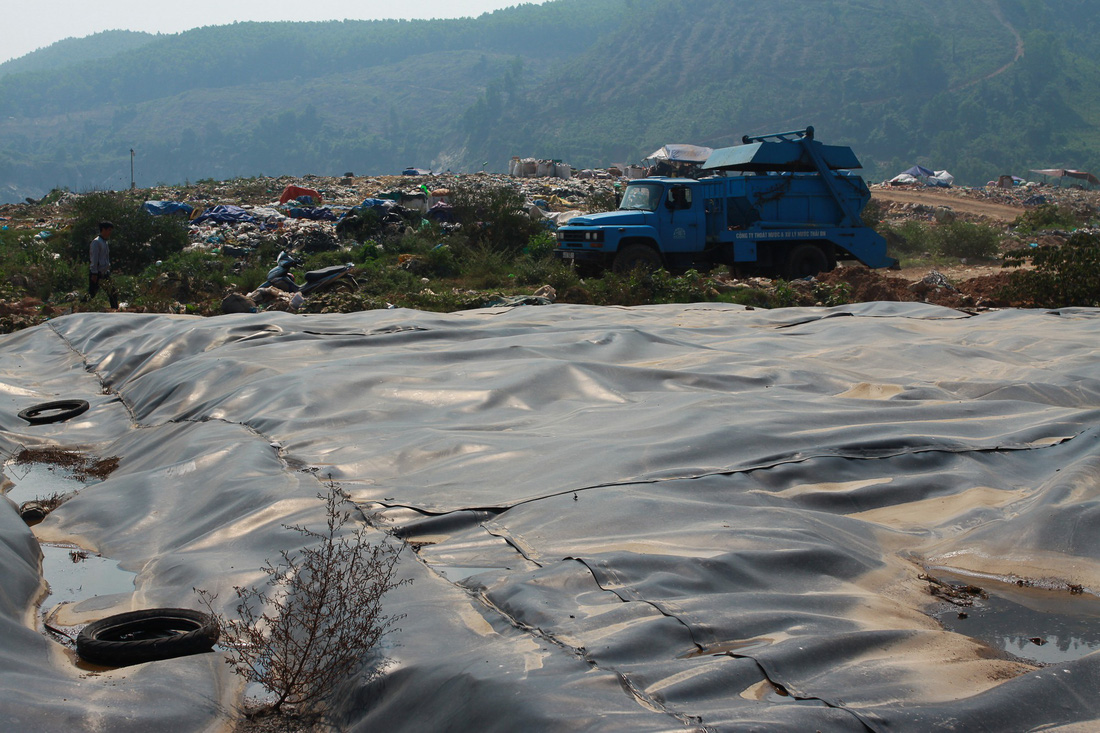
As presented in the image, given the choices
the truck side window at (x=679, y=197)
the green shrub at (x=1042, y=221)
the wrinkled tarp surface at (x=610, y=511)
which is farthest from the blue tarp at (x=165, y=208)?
the green shrub at (x=1042, y=221)

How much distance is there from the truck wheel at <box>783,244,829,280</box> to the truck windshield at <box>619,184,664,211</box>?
2797 mm

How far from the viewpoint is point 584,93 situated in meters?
127

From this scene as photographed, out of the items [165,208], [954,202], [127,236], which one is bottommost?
[954,202]

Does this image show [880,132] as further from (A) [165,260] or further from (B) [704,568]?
(B) [704,568]

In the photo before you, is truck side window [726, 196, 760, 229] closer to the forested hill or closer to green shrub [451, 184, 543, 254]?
green shrub [451, 184, 543, 254]

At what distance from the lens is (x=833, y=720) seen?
2.10m

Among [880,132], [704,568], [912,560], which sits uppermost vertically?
[880,132]

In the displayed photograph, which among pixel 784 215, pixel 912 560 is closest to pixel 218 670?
pixel 912 560

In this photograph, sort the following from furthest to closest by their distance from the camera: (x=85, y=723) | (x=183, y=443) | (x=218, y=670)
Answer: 1. (x=183, y=443)
2. (x=218, y=670)
3. (x=85, y=723)

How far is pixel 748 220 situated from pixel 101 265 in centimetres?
1087

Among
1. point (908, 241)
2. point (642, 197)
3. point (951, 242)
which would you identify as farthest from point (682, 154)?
point (642, 197)

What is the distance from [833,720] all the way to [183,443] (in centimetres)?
448

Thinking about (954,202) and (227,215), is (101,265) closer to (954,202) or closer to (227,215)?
(227,215)

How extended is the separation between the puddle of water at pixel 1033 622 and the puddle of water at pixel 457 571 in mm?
1712
